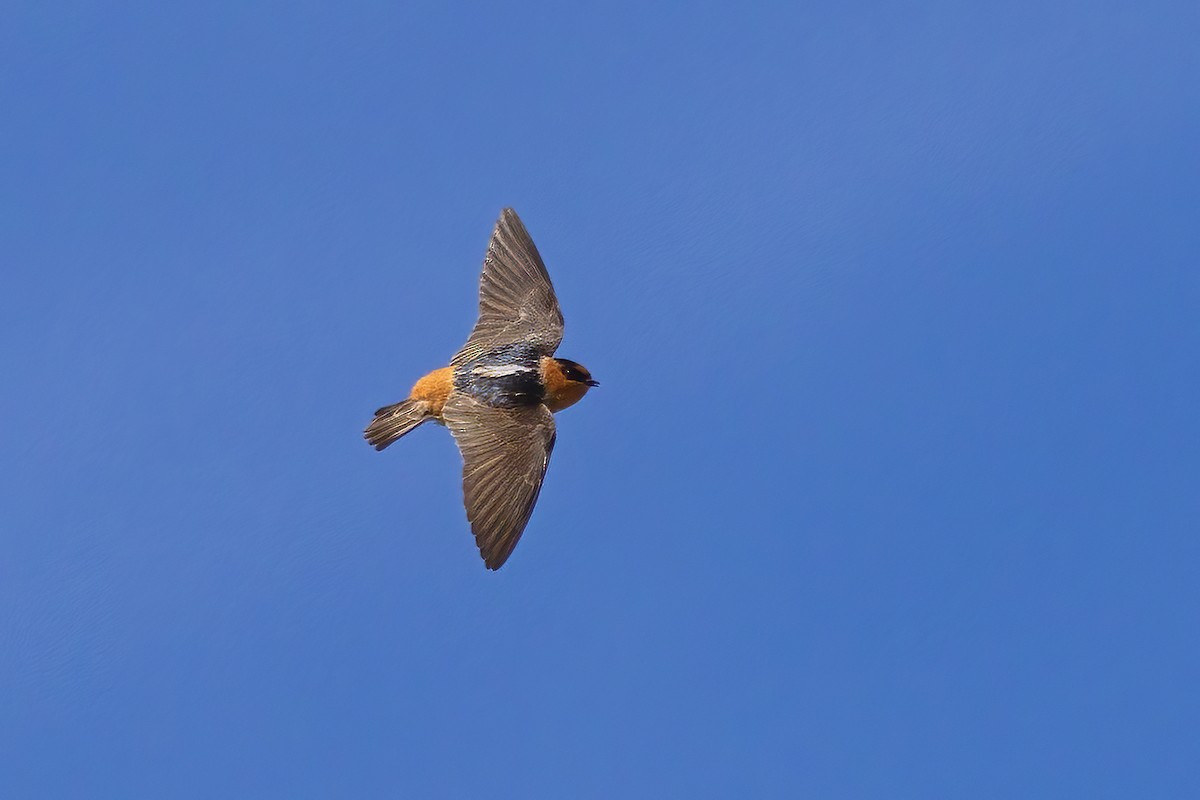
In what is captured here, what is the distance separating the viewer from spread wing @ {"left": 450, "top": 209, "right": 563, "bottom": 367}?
13.0 metres

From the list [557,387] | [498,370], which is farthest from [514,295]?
[557,387]

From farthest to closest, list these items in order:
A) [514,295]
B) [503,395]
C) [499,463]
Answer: [514,295] < [503,395] < [499,463]

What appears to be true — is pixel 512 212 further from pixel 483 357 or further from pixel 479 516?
pixel 479 516

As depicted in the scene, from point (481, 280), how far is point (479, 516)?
222cm

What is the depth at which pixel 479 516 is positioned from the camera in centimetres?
1174

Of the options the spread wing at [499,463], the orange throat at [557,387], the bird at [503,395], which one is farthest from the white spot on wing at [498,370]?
the spread wing at [499,463]

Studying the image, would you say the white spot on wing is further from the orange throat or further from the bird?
the orange throat

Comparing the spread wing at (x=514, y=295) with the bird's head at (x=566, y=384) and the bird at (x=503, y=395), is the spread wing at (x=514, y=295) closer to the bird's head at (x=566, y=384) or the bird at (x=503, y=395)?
the bird at (x=503, y=395)

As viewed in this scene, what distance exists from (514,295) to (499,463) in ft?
5.44

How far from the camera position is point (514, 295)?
13242mm

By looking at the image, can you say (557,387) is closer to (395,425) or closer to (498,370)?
(498,370)

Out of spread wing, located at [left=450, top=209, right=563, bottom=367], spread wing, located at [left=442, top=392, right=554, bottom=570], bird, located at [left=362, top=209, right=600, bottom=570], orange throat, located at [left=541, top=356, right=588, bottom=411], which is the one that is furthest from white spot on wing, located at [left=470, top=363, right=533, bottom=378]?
spread wing, located at [left=450, top=209, right=563, bottom=367]

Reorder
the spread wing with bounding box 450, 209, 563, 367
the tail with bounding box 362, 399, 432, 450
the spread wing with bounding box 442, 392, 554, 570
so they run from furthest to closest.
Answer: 1. the spread wing with bounding box 450, 209, 563, 367
2. the tail with bounding box 362, 399, 432, 450
3. the spread wing with bounding box 442, 392, 554, 570

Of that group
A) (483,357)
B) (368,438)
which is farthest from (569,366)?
(368,438)
